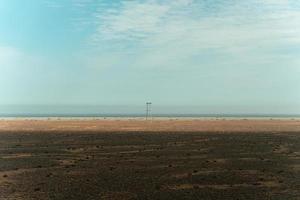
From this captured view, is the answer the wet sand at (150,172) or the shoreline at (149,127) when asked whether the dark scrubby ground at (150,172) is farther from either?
the shoreline at (149,127)

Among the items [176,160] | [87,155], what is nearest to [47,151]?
[87,155]

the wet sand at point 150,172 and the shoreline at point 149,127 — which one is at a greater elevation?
the shoreline at point 149,127

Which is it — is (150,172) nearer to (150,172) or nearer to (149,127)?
(150,172)

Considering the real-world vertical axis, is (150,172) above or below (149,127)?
below

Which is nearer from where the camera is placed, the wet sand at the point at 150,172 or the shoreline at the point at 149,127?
the wet sand at the point at 150,172

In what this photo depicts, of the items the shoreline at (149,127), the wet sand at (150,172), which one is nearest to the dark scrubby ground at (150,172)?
the wet sand at (150,172)

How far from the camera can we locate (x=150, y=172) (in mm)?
33656

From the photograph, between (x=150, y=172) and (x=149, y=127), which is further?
(x=149, y=127)

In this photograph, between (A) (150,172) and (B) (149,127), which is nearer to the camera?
(A) (150,172)

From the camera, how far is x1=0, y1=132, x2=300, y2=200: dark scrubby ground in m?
26.0

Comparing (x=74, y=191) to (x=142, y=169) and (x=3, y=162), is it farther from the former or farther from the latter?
(x=3, y=162)

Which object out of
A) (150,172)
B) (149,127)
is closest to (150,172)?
(150,172)

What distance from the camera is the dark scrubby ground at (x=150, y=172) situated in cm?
2605

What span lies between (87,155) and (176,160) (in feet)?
28.6
